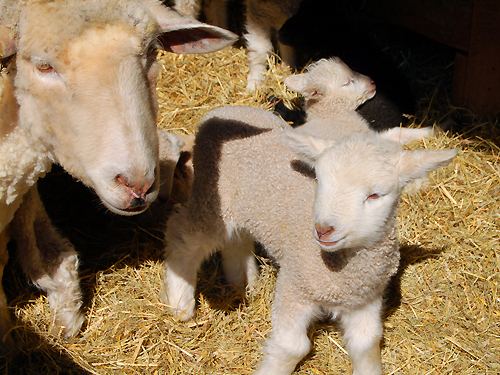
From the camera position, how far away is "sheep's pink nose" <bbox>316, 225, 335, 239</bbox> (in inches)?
89.1

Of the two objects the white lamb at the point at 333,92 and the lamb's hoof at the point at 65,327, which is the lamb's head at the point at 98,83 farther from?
the white lamb at the point at 333,92

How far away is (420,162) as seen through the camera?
238 centimetres

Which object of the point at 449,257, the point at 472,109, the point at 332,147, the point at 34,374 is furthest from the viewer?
the point at 472,109

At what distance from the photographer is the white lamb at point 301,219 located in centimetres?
234

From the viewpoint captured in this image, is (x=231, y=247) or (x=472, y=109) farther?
(x=472, y=109)

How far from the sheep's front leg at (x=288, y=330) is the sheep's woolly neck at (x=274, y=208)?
0.05 meters

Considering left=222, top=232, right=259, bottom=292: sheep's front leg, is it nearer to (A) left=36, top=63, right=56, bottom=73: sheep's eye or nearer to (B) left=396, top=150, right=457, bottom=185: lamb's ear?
(B) left=396, top=150, right=457, bottom=185: lamb's ear

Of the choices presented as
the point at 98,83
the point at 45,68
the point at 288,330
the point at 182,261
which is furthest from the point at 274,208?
the point at 45,68

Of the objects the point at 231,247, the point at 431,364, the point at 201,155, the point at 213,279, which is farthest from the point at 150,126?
the point at 431,364

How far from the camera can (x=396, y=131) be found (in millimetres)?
4152

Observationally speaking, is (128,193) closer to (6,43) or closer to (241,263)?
(6,43)

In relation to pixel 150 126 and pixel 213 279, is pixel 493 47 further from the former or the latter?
pixel 150 126

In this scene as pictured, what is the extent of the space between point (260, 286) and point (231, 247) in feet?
1.30

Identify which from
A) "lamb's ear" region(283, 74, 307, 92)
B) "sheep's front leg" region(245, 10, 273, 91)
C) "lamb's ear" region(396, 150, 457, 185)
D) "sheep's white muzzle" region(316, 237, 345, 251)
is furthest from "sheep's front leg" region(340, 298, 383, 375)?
"sheep's front leg" region(245, 10, 273, 91)
